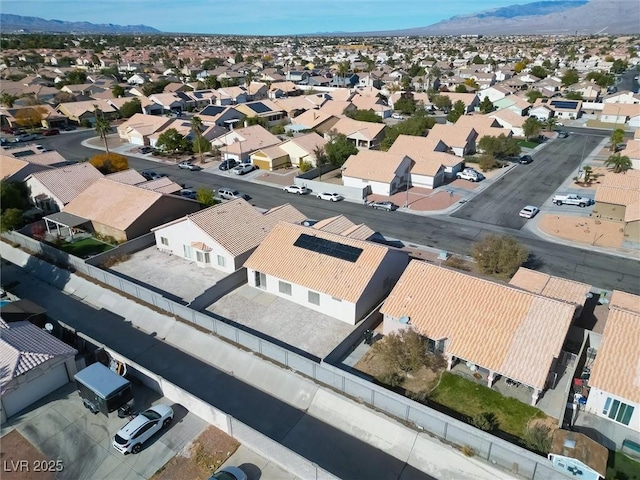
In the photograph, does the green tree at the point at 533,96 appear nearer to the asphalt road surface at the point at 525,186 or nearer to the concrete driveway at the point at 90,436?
the asphalt road surface at the point at 525,186

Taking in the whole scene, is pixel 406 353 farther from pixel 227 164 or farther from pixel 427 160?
pixel 227 164

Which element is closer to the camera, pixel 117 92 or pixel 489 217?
pixel 489 217

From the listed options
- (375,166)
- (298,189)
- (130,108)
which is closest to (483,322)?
(375,166)

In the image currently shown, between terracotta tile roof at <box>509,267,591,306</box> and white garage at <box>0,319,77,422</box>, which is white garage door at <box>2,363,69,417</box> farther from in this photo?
terracotta tile roof at <box>509,267,591,306</box>

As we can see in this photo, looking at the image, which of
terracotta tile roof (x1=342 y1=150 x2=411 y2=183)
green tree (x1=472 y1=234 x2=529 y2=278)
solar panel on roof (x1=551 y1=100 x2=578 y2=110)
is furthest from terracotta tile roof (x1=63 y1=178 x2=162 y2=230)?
solar panel on roof (x1=551 y1=100 x2=578 y2=110)

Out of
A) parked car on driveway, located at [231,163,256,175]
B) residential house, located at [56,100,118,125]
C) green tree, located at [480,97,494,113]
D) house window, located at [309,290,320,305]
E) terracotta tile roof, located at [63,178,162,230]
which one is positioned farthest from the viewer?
green tree, located at [480,97,494,113]

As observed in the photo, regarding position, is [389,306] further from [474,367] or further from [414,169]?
[414,169]
